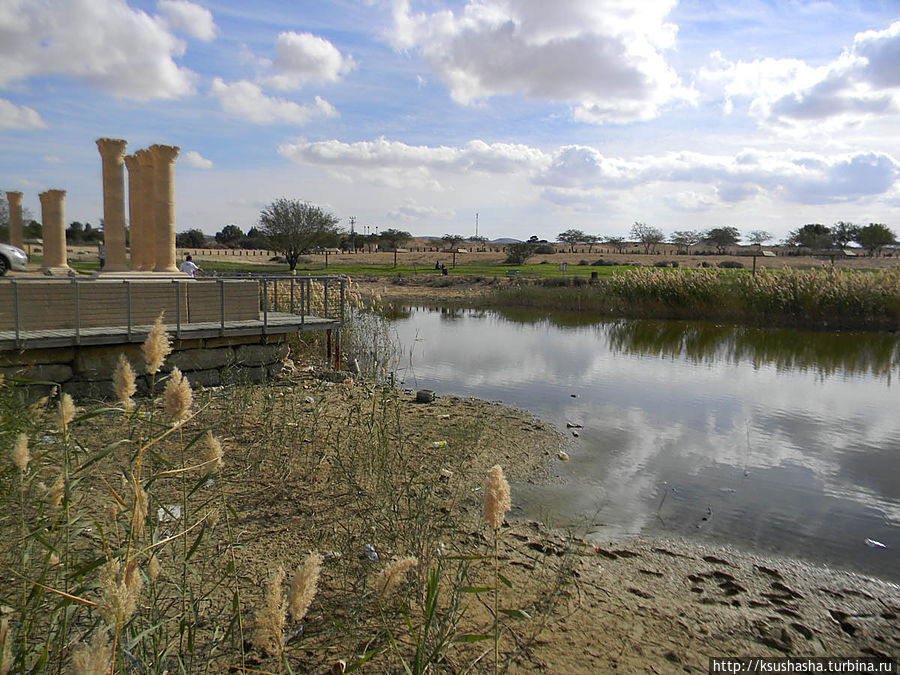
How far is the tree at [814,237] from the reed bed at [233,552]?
101418mm

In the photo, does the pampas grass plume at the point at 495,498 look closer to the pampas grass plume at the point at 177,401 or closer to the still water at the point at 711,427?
the pampas grass plume at the point at 177,401

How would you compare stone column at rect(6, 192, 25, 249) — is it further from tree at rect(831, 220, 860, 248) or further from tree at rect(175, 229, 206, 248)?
tree at rect(831, 220, 860, 248)

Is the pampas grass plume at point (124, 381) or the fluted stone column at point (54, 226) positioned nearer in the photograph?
the pampas grass plume at point (124, 381)

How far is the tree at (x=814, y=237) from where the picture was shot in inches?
3659

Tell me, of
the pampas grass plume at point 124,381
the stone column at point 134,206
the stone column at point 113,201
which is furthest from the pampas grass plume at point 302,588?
the stone column at point 134,206

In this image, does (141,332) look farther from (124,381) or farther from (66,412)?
(124,381)

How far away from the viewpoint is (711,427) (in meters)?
10.4

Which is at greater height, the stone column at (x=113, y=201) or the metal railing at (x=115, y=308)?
the stone column at (x=113, y=201)

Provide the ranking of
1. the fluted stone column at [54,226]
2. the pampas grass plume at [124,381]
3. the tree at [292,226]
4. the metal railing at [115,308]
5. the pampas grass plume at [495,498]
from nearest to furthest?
the pampas grass plume at [124,381] → the pampas grass plume at [495,498] → the metal railing at [115,308] → the fluted stone column at [54,226] → the tree at [292,226]

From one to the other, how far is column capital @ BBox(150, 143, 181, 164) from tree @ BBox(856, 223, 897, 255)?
90.5 meters

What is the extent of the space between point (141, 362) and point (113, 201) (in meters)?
7.91

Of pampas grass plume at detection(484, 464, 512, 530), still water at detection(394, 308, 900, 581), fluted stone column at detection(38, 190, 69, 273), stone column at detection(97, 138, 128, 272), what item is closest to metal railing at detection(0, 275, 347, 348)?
still water at detection(394, 308, 900, 581)

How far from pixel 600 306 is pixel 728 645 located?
25630mm

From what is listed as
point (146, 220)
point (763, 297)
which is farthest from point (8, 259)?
point (763, 297)
